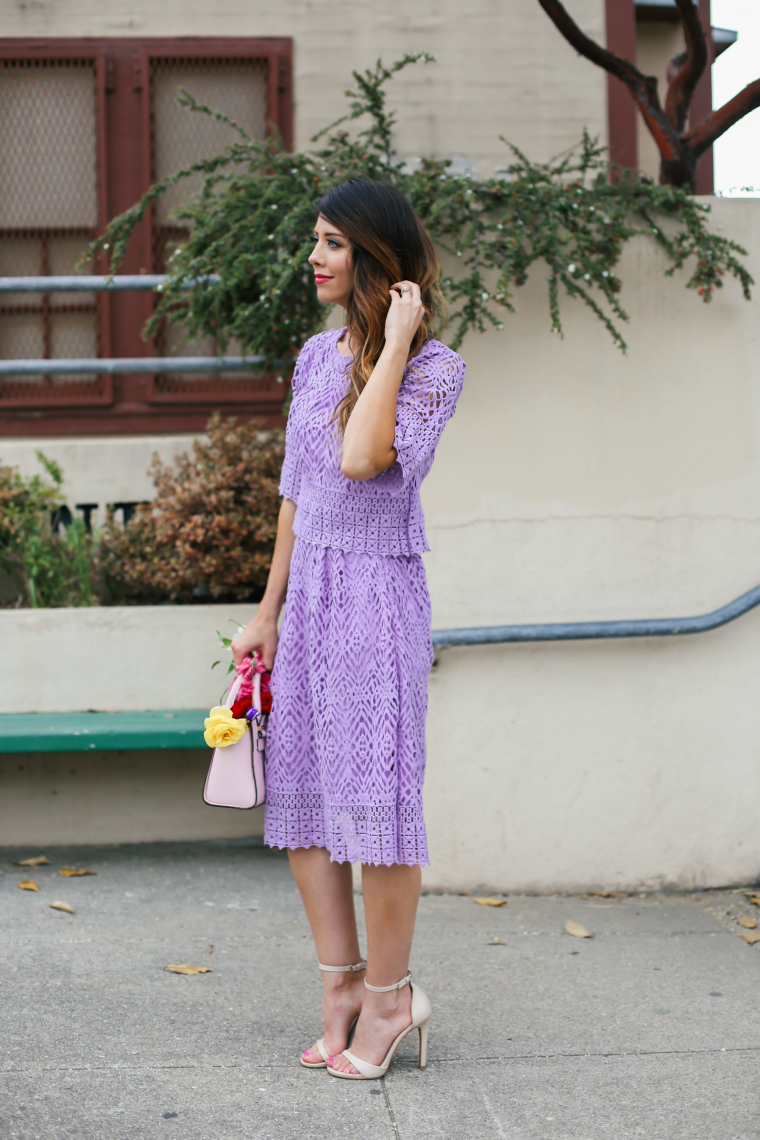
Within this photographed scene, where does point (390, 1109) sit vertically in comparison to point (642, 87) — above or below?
below

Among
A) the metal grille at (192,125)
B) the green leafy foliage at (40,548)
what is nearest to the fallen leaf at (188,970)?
the green leafy foliage at (40,548)

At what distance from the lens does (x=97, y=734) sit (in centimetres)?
382

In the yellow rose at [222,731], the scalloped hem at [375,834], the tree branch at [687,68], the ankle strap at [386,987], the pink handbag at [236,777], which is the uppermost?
the tree branch at [687,68]

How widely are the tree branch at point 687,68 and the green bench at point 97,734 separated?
2939 millimetres

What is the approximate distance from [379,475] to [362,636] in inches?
14.3

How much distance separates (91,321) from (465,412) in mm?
3363

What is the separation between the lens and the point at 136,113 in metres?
6.18

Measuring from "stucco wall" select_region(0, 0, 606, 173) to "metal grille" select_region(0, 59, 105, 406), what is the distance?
0.37 meters

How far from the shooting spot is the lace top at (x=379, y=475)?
7.59ft

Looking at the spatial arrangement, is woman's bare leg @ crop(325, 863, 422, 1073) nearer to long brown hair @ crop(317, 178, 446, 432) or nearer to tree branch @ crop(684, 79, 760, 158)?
long brown hair @ crop(317, 178, 446, 432)

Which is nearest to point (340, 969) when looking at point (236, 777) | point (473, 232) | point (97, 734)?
point (236, 777)

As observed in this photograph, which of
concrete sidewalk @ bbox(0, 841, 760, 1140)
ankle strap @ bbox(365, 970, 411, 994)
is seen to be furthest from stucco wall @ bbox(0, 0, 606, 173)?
ankle strap @ bbox(365, 970, 411, 994)

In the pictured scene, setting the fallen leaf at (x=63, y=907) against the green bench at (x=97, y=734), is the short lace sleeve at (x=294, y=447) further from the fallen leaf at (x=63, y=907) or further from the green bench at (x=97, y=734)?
the fallen leaf at (x=63, y=907)

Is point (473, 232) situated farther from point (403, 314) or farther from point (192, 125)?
point (192, 125)
